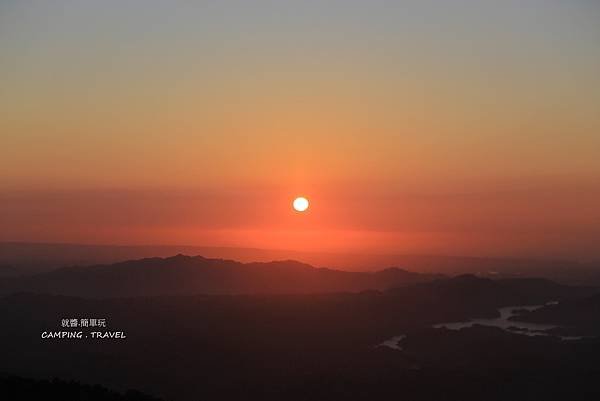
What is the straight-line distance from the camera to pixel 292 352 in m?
106

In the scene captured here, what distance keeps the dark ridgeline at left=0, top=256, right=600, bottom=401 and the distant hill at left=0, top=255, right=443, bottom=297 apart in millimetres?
29603

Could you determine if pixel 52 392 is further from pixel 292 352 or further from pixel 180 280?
pixel 180 280

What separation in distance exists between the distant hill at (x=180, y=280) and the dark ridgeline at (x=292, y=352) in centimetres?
2960

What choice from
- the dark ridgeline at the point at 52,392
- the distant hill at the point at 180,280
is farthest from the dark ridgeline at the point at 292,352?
the dark ridgeline at the point at 52,392

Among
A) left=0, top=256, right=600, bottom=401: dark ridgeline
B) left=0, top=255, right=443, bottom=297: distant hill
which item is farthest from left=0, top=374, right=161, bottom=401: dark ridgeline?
left=0, top=255, right=443, bottom=297: distant hill

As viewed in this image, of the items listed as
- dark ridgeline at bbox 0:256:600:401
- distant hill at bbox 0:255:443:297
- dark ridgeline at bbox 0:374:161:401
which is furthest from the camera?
distant hill at bbox 0:255:443:297

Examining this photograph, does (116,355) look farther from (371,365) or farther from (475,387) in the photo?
(475,387)

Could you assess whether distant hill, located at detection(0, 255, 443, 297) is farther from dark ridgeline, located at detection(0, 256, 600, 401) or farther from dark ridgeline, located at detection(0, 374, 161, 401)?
dark ridgeline, located at detection(0, 374, 161, 401)

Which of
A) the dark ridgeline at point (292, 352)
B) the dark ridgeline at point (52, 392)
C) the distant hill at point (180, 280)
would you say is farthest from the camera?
the distant hill at point (180, 280)

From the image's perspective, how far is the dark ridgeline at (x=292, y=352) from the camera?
86312mm

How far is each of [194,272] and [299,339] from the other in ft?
261

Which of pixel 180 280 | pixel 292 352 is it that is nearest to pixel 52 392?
pixel 292 352

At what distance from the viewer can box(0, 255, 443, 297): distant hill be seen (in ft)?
565

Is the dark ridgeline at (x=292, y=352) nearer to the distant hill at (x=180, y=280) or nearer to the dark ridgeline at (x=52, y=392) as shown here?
the distant hill at (x=180, y=280)
